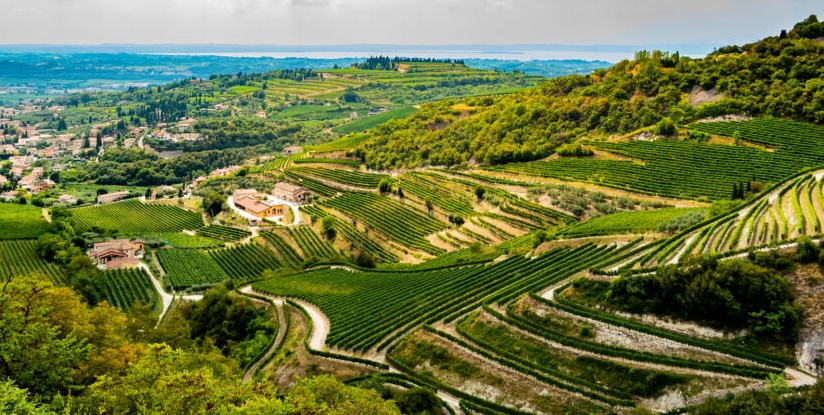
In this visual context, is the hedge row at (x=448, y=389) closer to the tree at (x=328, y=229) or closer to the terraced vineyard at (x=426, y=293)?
the terraced vineyard at (x=426, y=293)

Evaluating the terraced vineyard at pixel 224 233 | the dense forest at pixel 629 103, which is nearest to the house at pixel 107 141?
the dense forest at pixel 629 103

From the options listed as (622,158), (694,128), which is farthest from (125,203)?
(694,128)

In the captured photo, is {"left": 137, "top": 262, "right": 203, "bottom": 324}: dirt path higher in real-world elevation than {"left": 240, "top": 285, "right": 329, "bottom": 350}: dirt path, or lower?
lower

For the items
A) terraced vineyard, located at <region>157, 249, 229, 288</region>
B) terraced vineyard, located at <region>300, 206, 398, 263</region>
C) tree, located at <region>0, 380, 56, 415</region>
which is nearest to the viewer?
tree, located at <region>0, 380, 56, 415</region>

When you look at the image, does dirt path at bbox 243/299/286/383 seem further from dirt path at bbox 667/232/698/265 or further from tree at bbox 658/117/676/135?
tree at bbox 658/117/676/135

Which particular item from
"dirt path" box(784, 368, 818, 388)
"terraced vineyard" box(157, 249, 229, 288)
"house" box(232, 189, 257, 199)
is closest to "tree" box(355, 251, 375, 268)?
"terraced vineyard" box(157, 249, 229, 288)

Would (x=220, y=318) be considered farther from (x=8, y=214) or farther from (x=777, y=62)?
(x=777, y=62)

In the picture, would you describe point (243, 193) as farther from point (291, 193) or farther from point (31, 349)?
point (31, 349)
